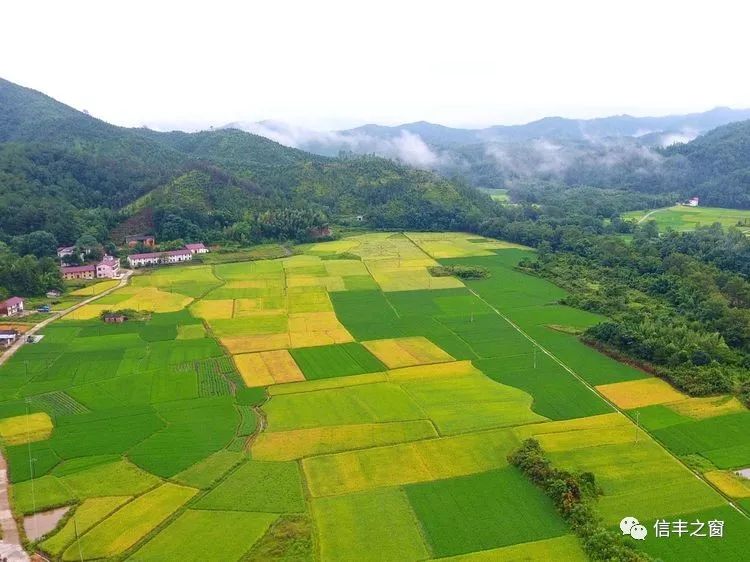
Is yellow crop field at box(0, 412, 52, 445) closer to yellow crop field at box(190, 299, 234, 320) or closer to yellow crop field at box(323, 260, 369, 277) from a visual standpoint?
yellow crop field at box(190, 299, 234, 320)

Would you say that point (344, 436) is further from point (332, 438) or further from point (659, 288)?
point (659, 288)

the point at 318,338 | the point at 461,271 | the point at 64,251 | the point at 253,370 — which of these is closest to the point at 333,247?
the point at 461,271

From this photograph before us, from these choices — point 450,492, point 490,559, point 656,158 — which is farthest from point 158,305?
point 656,158

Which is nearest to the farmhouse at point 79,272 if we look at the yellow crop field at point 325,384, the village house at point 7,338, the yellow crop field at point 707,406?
the village house at point 7,338

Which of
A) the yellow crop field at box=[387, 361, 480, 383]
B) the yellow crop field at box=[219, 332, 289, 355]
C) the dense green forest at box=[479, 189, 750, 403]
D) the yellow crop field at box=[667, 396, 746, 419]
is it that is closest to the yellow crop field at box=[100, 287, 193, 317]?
the yellow crop field at box=[219, 332, 289, 355]

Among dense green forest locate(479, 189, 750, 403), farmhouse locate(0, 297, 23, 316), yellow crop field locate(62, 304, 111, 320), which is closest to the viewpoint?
dense green forest locate(479, 189, 750, 403)

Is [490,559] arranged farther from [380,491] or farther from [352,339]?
[352,339]
